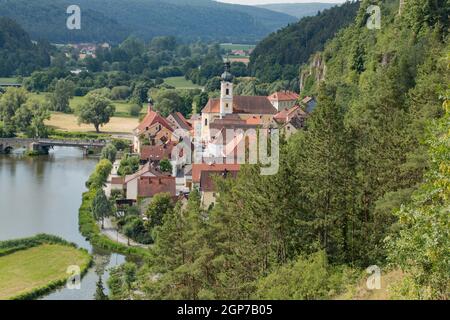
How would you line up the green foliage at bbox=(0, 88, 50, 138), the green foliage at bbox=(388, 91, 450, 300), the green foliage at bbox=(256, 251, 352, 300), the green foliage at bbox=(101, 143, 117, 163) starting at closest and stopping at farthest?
the green foliage at bbox=(388, 91, 450, 300), the green foliage at bbox=(256, 251, 352, 300), the green foliage at bbox=(101, 143, 117, 163), the green foliage at bbox=(0, 88, 50, 138)

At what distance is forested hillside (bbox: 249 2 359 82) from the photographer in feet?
220

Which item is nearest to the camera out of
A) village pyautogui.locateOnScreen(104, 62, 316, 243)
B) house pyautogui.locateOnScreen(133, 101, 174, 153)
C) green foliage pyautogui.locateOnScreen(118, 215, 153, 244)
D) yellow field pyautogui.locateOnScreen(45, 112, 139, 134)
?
green foliage pyautogui.locateOnScreen(118, 215, 153, 244)

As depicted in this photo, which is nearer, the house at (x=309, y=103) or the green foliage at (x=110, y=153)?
the house at (x=309, y=103)

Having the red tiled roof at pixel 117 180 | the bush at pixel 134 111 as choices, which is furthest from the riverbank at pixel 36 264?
the bush at pixel 134 111

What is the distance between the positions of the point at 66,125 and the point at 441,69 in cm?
4052

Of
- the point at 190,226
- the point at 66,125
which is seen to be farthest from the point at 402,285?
the point at 66,125

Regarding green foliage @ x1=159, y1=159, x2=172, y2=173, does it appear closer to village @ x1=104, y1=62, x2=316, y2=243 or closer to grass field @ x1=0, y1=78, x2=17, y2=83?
village @ x1=104, y1=62, x2=316, y2=243

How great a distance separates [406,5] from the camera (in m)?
30.6

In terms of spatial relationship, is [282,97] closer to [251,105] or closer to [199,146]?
[251,105]

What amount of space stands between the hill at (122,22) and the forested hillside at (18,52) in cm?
2315

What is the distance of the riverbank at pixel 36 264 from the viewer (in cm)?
1986

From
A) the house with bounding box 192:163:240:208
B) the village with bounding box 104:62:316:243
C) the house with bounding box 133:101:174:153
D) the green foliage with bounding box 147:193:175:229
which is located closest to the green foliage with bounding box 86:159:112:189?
the village with bounding box 104:62:316:243

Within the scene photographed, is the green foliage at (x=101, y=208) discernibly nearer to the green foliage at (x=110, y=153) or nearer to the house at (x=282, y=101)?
the green foliage at (x=110, y=153)

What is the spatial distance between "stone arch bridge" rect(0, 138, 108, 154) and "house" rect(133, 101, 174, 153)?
373cm
